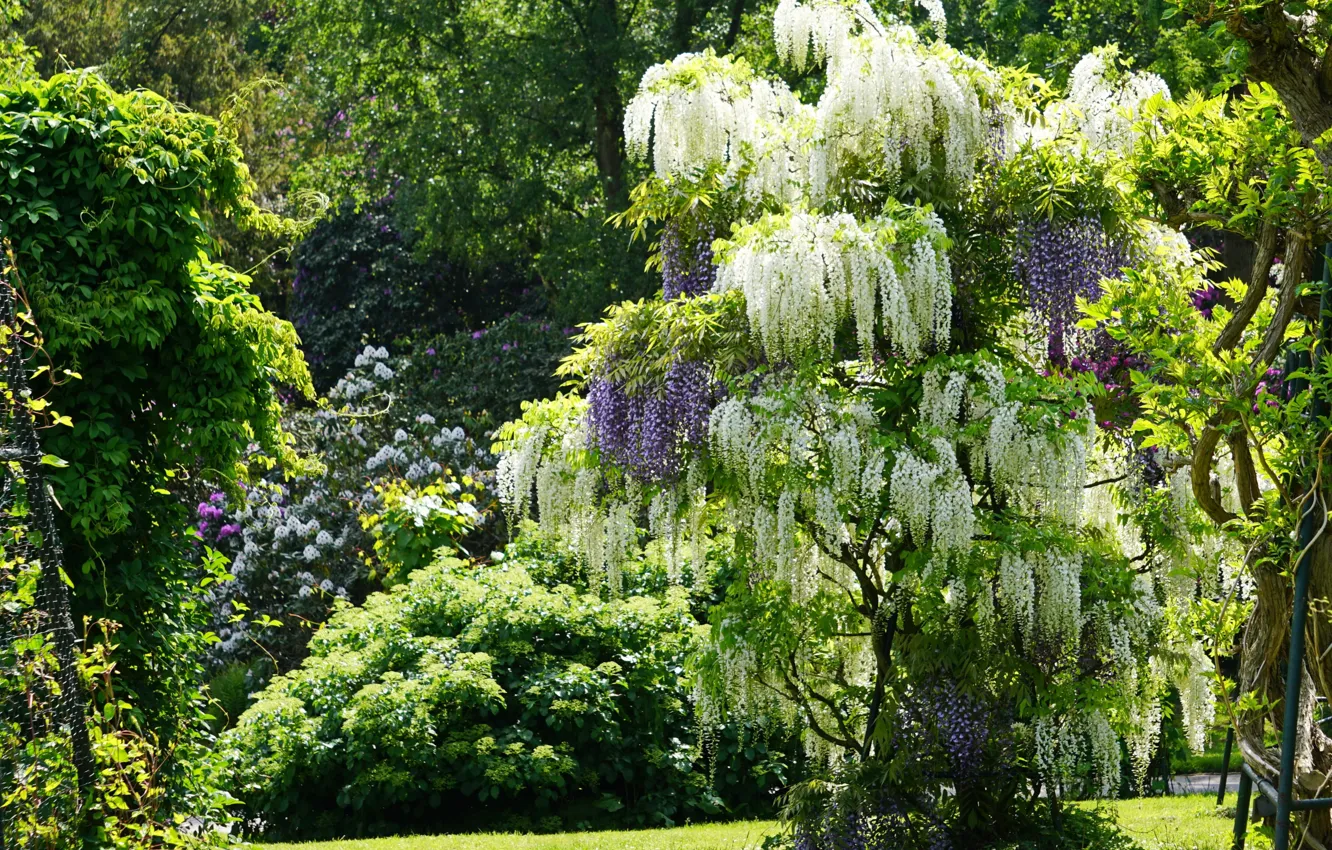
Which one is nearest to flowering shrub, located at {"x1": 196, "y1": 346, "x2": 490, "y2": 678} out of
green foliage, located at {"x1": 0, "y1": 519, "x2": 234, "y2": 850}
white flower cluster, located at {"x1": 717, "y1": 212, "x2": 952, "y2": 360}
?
green foliage, located at {"x1": 0, "y1": 519, "x2": 234, "y2": 850}

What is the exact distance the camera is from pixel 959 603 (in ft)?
17.1

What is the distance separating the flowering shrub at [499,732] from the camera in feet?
23.7

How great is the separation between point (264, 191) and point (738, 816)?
473 inches

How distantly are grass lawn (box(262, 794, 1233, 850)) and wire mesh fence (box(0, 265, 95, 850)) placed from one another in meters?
2.05

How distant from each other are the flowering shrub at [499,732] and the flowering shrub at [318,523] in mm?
2138

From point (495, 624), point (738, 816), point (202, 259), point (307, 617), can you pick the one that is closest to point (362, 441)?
point (307, 617)

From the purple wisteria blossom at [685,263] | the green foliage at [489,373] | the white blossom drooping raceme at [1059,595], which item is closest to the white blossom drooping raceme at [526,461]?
the purple wisteria blossom at [685,263]

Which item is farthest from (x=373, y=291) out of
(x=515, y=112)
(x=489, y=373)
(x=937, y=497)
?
(x=937, y=497)

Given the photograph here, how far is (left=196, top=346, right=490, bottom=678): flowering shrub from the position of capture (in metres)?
11.0

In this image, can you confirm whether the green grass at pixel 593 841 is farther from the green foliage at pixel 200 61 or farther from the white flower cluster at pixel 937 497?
the green foliage at pixel 200 61

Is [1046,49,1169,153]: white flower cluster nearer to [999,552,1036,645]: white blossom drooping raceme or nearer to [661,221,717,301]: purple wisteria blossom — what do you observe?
[661,221,717,301]: purple wisteria blossom

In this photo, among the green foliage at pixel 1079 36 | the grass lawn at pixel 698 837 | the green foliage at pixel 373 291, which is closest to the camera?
the grass lawn at pixel 698 837

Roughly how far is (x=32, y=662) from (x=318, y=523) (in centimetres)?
744

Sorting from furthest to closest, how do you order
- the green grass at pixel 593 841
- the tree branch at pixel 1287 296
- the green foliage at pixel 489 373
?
1. the green foliage at pixel 489 373
2. the green grass at pixel 593 841
3. the tree branch at pixel 1287 296
